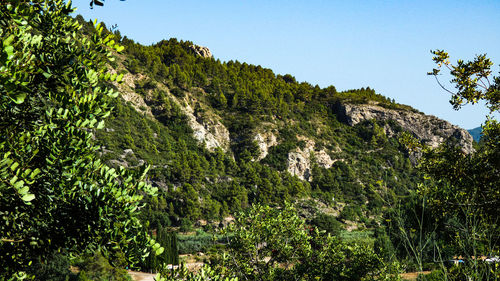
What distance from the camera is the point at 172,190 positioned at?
5419 cm

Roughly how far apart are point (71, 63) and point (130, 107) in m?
67.4

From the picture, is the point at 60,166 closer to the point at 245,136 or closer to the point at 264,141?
the point at 245,136

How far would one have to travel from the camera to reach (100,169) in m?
3.75

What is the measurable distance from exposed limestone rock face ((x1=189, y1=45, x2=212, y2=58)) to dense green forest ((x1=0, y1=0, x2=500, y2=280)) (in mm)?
34305

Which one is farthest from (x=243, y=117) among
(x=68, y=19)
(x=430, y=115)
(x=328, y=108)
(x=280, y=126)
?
(x=68, y=19)

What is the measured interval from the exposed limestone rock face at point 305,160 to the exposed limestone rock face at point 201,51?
44.9 metres

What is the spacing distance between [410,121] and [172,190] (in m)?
67.0

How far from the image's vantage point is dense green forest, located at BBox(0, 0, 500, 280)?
3412mm

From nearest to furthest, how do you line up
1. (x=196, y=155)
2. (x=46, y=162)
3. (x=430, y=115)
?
(x=46, y=162) < (x=196, y=155) < (x=430, y=115)

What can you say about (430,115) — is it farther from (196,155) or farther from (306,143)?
(196,155)

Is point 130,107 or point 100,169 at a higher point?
point 130,107

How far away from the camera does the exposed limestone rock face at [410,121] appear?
287 ft

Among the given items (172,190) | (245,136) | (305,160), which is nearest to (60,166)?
(172,190)

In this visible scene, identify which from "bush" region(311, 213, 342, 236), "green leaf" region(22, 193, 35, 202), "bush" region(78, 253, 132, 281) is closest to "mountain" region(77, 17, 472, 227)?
"bush" region(311, 213, 342, 236)
